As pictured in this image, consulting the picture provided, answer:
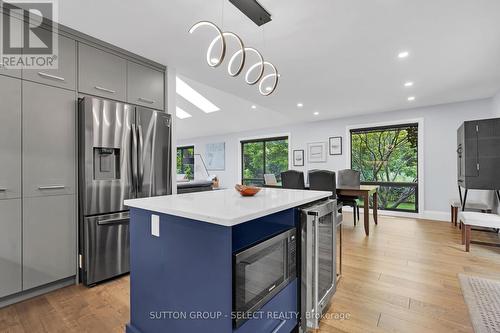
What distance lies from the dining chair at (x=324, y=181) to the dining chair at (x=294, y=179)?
0.17 meters

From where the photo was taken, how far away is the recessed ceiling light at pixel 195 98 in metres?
5.76

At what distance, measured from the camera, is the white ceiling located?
196cm

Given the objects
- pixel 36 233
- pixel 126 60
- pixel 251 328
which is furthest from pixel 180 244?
pixel 126 60

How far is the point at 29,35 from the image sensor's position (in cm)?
204

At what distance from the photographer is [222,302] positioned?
3.54 ft

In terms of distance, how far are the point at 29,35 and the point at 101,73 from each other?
575mm

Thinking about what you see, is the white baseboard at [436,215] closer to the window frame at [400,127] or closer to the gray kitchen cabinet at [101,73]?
the window frame at [400,127]

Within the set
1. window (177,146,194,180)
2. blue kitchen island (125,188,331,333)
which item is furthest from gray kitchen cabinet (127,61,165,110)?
window (177,146,194,180)

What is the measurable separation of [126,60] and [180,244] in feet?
7.81

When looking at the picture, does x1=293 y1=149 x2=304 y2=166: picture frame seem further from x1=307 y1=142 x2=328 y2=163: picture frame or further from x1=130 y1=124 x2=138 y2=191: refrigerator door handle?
x1=130 y1=124 x2=138 y2=191: refrigerator door handle

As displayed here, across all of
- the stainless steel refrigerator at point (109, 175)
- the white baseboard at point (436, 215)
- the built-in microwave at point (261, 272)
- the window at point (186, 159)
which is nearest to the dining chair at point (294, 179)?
the stainless steel refrigerator at point (109, 175)

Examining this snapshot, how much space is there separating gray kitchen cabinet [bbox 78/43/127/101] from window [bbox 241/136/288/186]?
5234 millimetres

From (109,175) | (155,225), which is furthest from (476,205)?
(109,175)

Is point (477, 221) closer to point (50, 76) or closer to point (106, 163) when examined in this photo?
point (106, 163)
